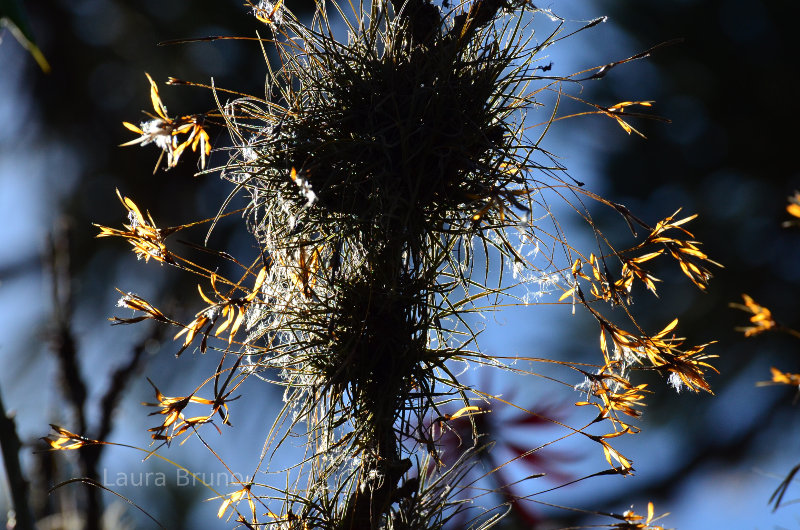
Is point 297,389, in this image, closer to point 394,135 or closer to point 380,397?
point 380,397

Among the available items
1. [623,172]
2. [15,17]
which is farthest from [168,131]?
[623,172]

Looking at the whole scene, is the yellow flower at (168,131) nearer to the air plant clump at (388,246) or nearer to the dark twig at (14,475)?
the air plant clump at (388,246)

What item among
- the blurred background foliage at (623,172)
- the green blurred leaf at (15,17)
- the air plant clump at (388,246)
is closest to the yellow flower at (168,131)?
the air plant clump at (388,246)

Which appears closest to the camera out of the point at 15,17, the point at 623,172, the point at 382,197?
the point at 15,17

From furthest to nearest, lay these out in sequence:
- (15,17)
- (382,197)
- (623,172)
A: 1. (623,172)
2. (382,197)
3. (15,17)

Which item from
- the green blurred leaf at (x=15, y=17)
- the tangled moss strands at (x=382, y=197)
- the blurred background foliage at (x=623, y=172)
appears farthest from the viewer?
the blurred background foliage at (x=623, y=172)

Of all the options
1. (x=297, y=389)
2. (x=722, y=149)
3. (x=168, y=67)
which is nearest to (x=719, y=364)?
(x=722, y=149)

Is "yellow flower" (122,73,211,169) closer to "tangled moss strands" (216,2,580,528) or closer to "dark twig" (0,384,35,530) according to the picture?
"tangled moss strands" (216,2,580,528)

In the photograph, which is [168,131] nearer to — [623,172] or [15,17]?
[15,17]

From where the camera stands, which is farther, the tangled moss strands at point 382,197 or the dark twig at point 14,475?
the tangled moss strands at point 382,197
